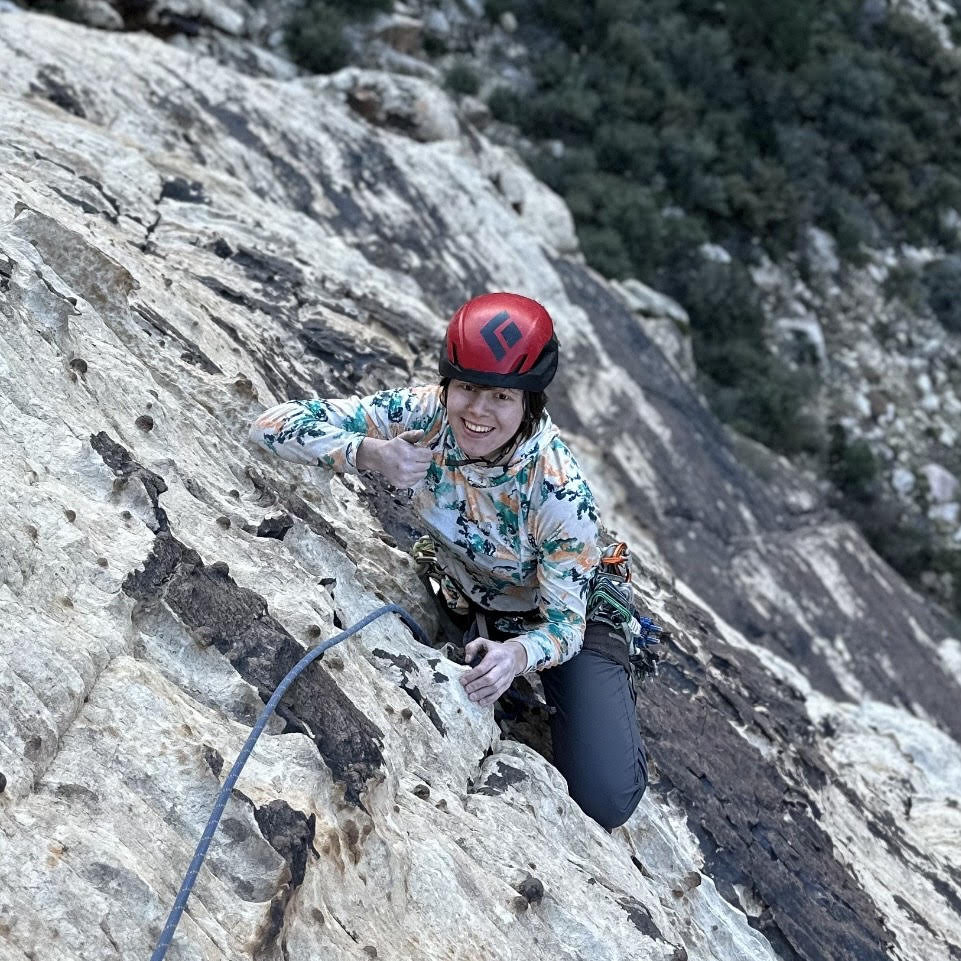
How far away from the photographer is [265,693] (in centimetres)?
355

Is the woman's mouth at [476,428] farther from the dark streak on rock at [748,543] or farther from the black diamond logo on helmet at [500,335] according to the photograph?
the dark streak on rock at [748,543]

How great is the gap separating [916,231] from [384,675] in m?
25.6

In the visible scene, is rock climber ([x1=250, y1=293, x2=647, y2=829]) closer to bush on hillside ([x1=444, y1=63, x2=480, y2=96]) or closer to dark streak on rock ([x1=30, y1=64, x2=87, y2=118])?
dark streak on rock ([x1=30, y1=64, x2=87, y2=118])

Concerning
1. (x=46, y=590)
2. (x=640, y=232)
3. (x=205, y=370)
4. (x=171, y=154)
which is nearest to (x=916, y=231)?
(x=640, y=232)

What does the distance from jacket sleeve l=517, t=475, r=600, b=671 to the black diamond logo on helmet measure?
24.3 inches

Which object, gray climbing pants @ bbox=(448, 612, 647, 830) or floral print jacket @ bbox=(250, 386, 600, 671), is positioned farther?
gray climbing pants @ bbox=(448, 612, 647, 830)

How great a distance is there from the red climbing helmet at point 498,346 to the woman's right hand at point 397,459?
13.7 inches

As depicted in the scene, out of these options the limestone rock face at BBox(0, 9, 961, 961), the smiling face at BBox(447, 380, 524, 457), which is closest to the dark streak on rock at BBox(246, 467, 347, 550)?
the limestone rock face at BBox(0, 9, 961, 961)

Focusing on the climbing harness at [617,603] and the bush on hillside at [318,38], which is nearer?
the climbing harness at [617,603]

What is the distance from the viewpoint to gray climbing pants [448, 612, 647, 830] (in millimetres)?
4402

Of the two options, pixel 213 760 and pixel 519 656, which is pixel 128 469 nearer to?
pixel 213 760

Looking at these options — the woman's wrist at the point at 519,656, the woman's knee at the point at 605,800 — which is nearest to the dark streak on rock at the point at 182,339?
the woman's wrist at the point at 519,656

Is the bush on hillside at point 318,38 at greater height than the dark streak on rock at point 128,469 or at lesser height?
lesser

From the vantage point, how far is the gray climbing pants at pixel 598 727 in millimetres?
4402
